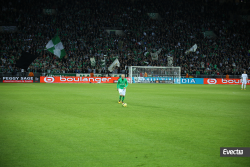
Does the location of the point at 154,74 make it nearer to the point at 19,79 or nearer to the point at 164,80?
the point at 164,80

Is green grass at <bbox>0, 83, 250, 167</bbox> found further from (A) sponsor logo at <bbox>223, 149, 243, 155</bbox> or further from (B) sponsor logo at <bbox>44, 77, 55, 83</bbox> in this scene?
(B) sponsor logo at <bbox>44, 77, 55, 83</bbox>

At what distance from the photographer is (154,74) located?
46.8 m

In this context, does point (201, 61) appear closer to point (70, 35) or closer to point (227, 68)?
point (227, 68)

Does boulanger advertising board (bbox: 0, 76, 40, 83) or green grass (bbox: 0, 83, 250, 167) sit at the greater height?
boulanger advertising board (bbox: 0, 76, 40, 83)

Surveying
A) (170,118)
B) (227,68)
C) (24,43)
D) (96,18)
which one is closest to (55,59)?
(24,43)

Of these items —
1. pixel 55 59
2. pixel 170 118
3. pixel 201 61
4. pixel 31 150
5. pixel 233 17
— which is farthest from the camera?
pixel 233 17

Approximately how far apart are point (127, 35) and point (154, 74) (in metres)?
13.9

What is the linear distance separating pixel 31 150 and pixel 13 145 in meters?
0.66

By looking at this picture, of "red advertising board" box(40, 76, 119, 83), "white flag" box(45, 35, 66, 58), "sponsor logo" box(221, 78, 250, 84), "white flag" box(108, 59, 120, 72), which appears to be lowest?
"sponsor logo" box(221, 78, 250, 84)

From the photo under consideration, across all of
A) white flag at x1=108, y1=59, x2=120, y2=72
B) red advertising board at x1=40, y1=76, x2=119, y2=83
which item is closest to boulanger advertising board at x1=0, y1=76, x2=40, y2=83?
red advertising board at x1=40, y1=76, x2=119, y2=83

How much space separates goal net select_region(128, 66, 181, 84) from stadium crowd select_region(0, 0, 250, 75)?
289 cm

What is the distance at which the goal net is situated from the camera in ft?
151

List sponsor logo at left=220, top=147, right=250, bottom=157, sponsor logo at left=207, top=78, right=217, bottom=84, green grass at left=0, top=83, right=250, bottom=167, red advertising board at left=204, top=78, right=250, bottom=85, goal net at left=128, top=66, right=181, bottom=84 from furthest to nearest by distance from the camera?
sponsor logo at left=207, top=78, right=217, bottom=84 → red advertising board at left=204, top=78, right=250, bottom=85 → goal net at left=128, top=66, right=181, bottom=84 → sponsor logo at left=220, top=147, right=250, bottom=157 → green grass at left=0, top=83, right=250, bottom=167

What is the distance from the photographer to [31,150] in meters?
5.85
